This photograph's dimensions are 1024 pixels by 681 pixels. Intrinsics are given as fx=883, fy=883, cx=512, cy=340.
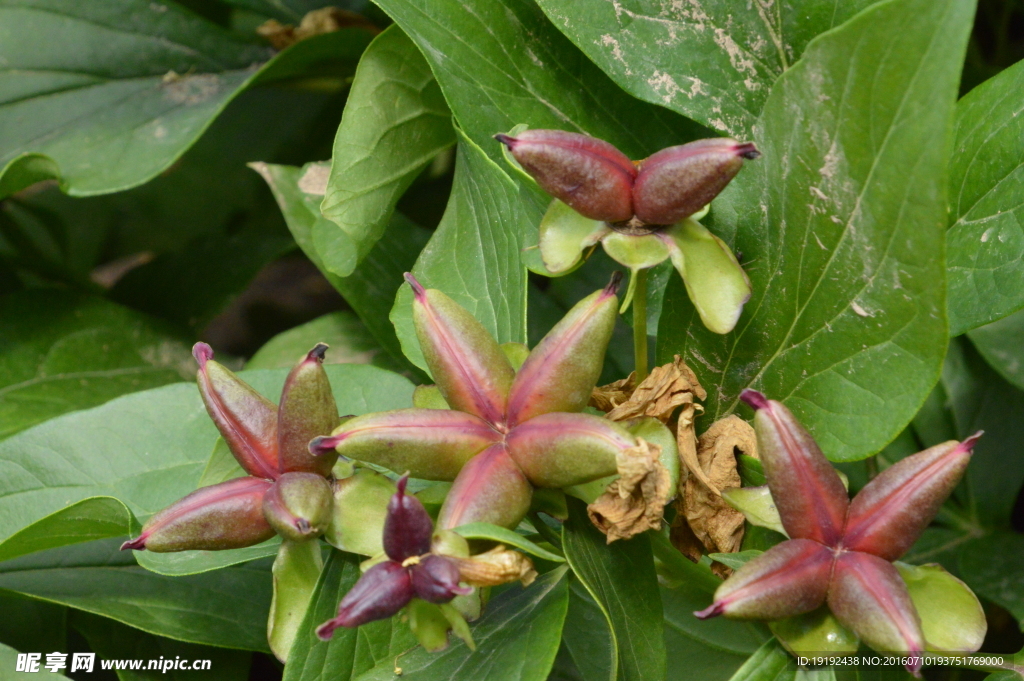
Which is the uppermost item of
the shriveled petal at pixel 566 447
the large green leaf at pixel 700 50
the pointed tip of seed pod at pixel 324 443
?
the large green leaf at pixel 700 50

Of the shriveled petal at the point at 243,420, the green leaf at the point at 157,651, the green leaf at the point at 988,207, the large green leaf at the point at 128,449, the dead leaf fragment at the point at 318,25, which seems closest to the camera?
the shriveled petal at the point at 243,420

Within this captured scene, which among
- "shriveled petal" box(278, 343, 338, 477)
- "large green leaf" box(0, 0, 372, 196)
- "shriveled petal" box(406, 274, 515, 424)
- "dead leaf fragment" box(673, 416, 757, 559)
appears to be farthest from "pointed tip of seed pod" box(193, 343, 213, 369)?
"large green leaf" box(0, 0, 372, 196)

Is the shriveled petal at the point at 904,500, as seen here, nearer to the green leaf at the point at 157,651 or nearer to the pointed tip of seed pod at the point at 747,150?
the pointed tip of seed pod at the point at 747,150

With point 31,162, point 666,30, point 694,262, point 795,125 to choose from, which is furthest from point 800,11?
point 31,162

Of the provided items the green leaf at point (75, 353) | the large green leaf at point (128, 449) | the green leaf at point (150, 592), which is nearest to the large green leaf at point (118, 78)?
the green leaf at point (75, 353)

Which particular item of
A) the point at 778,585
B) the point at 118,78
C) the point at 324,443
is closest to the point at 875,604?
the point at 778,585

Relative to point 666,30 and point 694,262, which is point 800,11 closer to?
point 666,30
